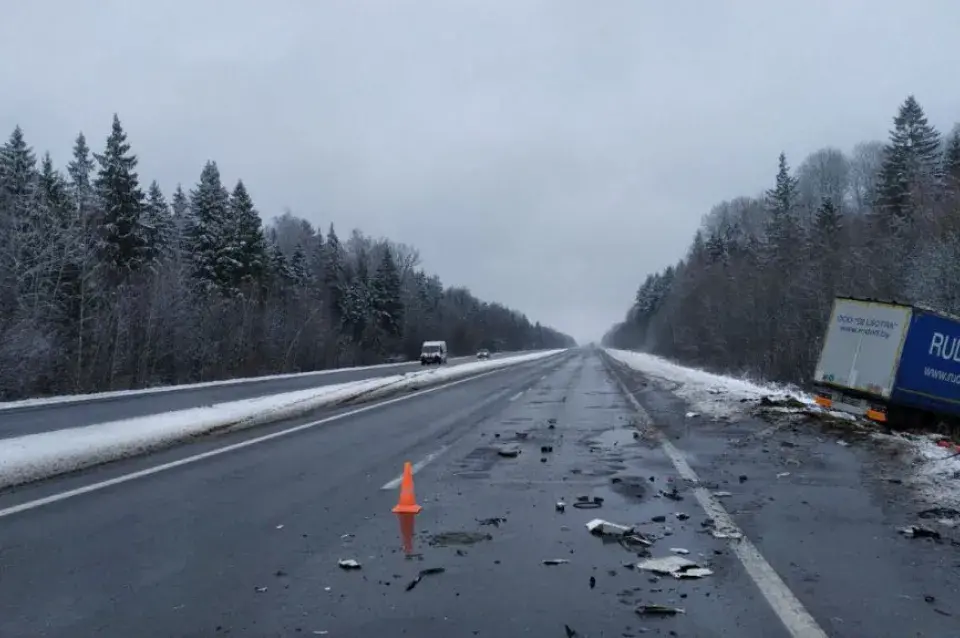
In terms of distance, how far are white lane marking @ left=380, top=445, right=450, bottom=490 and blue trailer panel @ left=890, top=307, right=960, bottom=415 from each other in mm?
9875

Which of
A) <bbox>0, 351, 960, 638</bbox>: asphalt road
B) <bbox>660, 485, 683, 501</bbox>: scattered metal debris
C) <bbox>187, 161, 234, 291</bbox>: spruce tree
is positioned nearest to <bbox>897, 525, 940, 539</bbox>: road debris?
<bbox>0, 351, 960, 638</bbox>: asphalt road

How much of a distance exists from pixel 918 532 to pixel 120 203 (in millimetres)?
53024

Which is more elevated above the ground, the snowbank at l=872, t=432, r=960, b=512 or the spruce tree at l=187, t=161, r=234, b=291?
the spruce tree at l=187, t=161, r=234, b=291

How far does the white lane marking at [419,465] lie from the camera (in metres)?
10.1

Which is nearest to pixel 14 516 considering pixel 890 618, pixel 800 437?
pixel 890 618

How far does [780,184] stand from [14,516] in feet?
277

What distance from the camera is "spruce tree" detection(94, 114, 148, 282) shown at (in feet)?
167

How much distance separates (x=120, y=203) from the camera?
51562 mm

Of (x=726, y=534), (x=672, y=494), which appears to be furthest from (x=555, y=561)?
(x=672, y=494)

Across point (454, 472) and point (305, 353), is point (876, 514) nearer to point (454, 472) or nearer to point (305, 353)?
point (454, 472)

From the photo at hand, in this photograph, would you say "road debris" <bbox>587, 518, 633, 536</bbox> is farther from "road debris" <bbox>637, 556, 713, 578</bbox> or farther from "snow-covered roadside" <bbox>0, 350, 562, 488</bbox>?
"snow-covered roadside" <bbox>0, 350, 562, 488</bbox>

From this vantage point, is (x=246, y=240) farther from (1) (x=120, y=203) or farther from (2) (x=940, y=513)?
(2) (x=940, y=513)

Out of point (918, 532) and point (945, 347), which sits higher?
point (945, 347)

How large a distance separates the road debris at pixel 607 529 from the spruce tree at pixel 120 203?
160 feet
